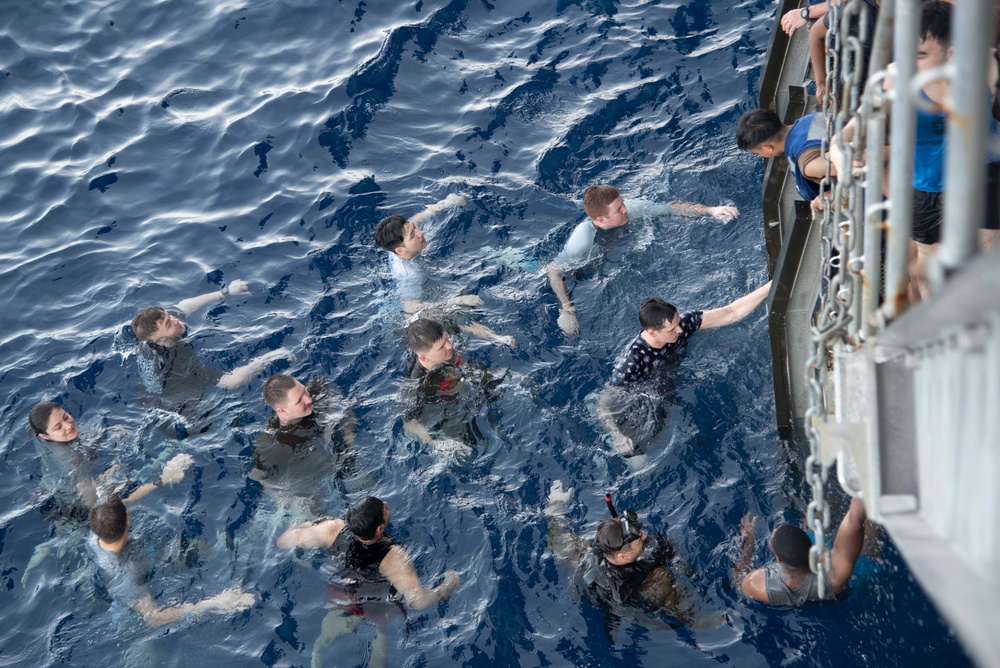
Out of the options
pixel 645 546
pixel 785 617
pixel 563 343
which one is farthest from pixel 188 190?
pixel 785 617

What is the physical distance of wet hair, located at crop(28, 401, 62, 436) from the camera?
866 cm

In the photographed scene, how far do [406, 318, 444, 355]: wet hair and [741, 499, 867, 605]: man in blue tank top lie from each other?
135 inches

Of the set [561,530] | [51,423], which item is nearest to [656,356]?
[561,530]

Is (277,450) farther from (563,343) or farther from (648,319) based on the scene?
(648,319)

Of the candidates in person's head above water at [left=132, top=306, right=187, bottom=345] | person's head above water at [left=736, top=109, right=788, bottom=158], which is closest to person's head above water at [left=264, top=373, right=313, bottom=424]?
person's head above water at [left=132, top=306, right=187, bottom=345]

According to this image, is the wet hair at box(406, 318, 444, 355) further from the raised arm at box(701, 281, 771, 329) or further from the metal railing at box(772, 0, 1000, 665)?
the metal railing at box(772, 0, 1000, 665)

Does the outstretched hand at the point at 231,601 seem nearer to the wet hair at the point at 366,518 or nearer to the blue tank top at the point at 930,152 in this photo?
the wet hair at the point at 366,518

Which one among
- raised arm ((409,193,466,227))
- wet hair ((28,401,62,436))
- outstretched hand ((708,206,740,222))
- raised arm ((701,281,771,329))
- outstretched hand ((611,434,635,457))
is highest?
raised arm ((409,193,466,227))

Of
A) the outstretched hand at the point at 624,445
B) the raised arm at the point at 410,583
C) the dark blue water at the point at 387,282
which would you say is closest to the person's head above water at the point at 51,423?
the dark blue water at the point at 387,282

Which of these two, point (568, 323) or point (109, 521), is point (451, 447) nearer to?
point (568, 323)

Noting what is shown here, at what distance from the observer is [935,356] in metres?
2.59

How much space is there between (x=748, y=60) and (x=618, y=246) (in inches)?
151

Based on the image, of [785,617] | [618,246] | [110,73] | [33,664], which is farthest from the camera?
[110,73]

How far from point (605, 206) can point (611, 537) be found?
4.15 meters
